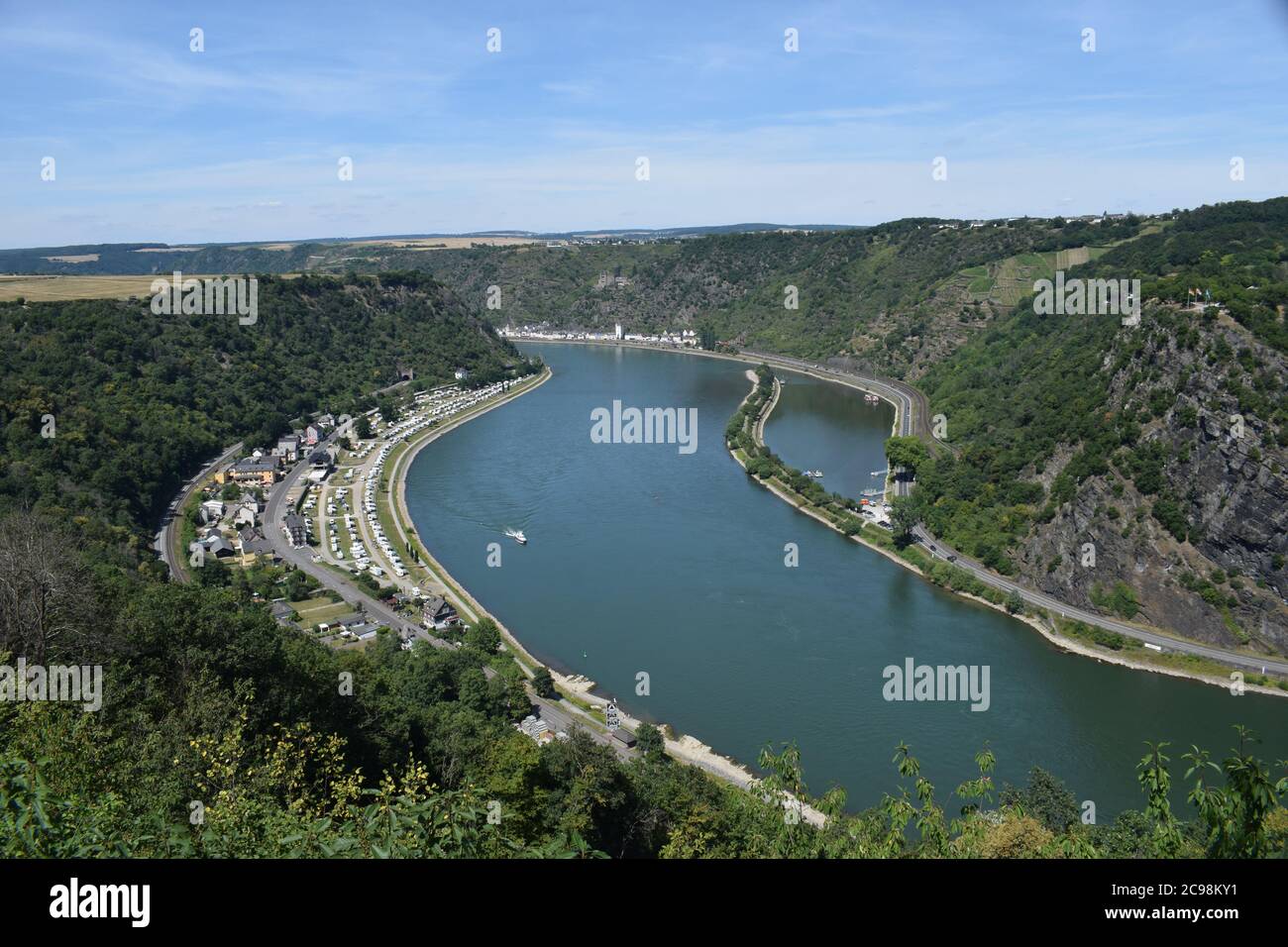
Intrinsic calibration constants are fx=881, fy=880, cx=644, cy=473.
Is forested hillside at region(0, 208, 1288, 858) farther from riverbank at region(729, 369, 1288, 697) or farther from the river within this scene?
riverbank at region(729, 369, 1288, 697)

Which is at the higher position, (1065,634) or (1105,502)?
(1105,502)

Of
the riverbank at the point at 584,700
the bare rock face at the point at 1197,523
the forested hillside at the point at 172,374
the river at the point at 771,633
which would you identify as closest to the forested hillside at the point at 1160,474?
the bare rock face at the point at 1197,523

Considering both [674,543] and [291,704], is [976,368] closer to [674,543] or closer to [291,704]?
[674,543]

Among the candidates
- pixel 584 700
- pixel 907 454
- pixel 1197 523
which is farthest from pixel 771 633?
pixel 907 454

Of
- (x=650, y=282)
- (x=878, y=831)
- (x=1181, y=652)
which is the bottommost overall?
(x=1181, y=652)

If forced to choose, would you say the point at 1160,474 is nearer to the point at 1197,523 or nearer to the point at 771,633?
the point at 1197,523
